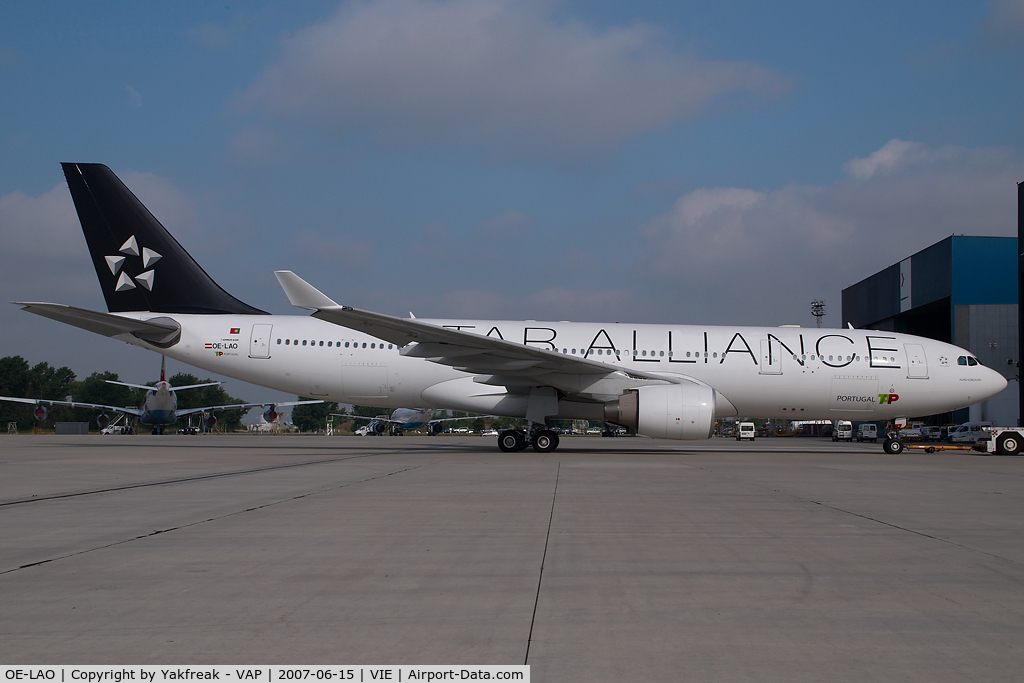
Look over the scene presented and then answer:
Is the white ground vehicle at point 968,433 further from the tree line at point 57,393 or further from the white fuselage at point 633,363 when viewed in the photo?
the tree line at point 57,393

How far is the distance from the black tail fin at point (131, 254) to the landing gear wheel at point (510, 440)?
7.79m

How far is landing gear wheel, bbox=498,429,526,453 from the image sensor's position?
1600cm

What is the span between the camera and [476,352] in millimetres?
14898

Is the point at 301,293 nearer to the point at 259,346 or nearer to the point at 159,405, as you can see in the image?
the point at 259,346

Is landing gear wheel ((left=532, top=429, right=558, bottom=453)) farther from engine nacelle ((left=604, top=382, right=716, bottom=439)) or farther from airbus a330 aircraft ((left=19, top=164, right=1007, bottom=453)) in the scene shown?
engine nacelle ((left=604, top=382, right=716, bottom=439))

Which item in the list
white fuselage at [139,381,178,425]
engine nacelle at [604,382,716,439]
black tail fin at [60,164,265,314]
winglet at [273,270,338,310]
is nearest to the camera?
winglet at [273,270,338,310]

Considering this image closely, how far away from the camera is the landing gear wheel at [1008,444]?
59.6 feet

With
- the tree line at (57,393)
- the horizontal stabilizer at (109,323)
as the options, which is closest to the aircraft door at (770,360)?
the horizontal stabilizer at (109,323)

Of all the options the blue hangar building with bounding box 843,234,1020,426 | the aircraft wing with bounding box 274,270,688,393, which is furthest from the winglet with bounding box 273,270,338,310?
the blue hangar building with bounding box 843,234,1020,426

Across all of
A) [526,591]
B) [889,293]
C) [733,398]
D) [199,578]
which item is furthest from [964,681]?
[889,293]

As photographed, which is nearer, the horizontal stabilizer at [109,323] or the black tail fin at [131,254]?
the horizontal stabilizer at [109,323]

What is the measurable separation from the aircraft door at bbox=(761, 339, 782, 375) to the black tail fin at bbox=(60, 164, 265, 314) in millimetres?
13228

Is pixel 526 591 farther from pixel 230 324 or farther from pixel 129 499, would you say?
pixel 230 324

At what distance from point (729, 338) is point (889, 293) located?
109ft
